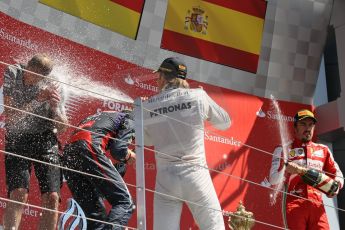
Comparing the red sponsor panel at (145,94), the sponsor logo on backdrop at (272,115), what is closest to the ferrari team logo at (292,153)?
the red sponsor panel at (145,94)

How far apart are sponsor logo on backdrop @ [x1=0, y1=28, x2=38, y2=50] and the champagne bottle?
283cm

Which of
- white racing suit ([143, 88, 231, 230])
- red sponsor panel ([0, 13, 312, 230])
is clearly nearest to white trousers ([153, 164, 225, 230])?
white racing suit ([143, 88, 231, 230])

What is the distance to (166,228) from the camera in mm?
3398

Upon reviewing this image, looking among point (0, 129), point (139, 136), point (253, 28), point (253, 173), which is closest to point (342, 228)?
point (253, 173)

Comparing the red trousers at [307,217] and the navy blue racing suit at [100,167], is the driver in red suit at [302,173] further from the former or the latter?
the navy blue racing suit at [100,167]

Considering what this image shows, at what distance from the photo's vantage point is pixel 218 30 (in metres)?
7.37

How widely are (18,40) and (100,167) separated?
2.64m

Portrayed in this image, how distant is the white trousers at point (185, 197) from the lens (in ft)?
11.1

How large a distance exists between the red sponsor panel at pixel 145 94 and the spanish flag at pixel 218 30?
41 centimetres

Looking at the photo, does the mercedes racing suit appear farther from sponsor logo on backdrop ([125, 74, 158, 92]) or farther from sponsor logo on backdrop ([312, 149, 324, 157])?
sponsor logo on backdrop ([125, 74, 158, 92])

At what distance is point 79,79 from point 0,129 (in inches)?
44.3

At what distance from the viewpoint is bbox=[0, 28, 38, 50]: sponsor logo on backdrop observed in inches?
220

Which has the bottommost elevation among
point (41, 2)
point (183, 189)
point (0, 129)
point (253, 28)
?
point (183, 189)

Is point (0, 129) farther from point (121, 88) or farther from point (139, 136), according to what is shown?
point (139, 136)
